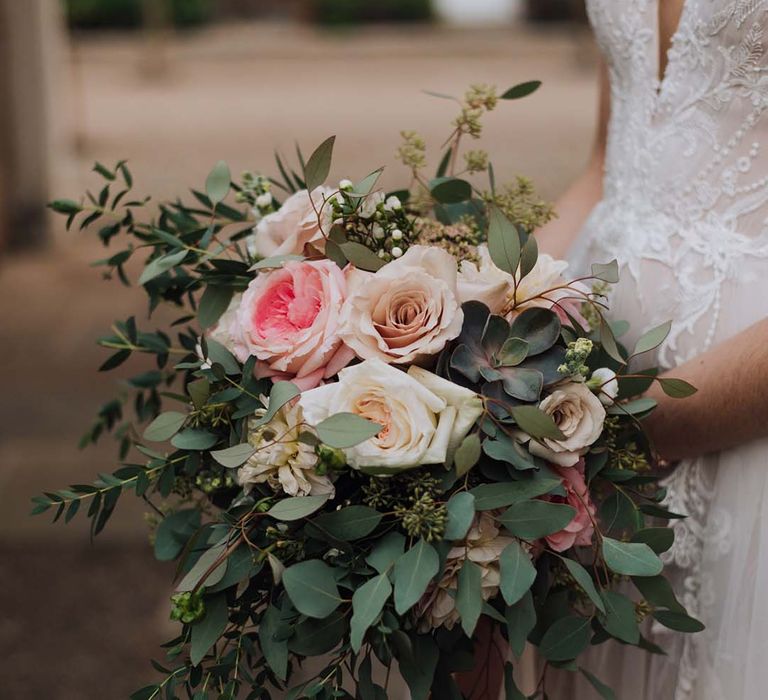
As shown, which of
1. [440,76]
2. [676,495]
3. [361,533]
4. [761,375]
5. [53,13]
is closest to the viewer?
[361,533]

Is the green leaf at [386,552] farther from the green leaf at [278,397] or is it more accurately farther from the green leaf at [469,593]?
the green leaf at [278,397]

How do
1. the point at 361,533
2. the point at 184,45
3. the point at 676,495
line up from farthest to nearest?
1. the point at 184,45
2. the point at 676,495
3. the point at 361,533

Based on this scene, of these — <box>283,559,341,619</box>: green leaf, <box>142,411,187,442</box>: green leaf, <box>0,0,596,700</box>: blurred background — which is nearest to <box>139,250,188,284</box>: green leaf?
<box>142,411,187,442</box>: green leaf

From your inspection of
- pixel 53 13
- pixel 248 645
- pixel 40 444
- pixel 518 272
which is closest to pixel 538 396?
pixel 518 272

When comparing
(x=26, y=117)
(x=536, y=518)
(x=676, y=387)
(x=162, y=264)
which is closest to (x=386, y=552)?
(x=536, y=518)

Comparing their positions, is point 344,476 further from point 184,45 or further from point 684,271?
point 184,45

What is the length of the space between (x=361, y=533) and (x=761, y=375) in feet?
1.57

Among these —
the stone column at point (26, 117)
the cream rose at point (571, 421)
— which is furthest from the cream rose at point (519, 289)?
the stone column at point (26, 117)

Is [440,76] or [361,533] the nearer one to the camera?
[361,533]

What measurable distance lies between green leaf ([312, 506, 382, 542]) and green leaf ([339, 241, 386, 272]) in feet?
0.89

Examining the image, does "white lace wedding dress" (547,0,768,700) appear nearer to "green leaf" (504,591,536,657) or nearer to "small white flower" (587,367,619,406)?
"small white flower" (587,367,619,406)

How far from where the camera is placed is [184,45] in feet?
61.5

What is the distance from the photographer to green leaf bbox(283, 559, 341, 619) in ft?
3.14

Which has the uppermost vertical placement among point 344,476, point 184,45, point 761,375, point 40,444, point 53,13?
point 761,375
